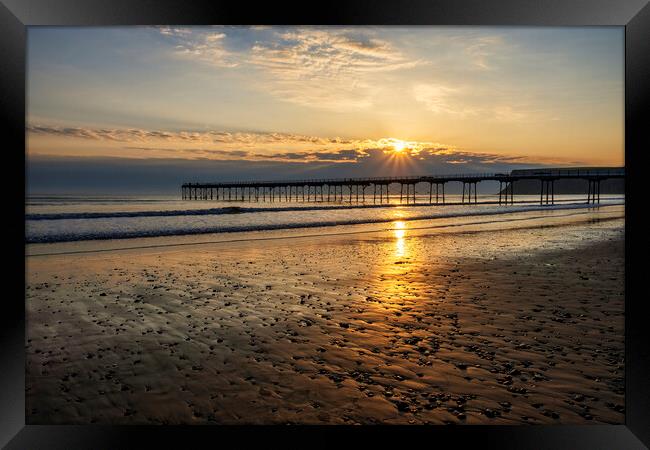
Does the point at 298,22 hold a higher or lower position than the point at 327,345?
higher

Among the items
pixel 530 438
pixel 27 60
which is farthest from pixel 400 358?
pixel 27 60

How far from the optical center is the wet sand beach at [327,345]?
3219 mm

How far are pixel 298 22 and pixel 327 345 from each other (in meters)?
3.05

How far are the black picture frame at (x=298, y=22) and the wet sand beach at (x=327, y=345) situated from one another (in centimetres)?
21

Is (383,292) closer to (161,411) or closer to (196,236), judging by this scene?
(161,411)

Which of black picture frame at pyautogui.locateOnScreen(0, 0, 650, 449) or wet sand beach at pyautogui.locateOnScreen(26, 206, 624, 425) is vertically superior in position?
black picture frame at pyautogui.locateOnScreen(0, 0, 650, 449)

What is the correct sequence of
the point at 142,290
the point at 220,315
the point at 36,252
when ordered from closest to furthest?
1. the point at 220,315
2. the point at 142,290
3. the point at 36,252

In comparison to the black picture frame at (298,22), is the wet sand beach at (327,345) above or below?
below

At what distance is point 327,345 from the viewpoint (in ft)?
14.5

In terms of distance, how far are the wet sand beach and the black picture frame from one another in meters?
0.21

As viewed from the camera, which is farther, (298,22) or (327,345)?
(327,345)

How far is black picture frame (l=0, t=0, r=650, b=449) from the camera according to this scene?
10.4ft
